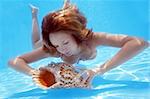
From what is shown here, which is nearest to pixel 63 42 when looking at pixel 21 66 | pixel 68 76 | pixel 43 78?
pixel 68 76

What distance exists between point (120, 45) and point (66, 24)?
0.47m

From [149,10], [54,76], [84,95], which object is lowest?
[84,95]

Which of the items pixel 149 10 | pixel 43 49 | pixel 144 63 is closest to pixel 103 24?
pixel 149 10

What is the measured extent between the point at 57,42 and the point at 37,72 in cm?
33

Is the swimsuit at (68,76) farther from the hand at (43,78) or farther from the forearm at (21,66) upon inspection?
the forearm at (21,66)

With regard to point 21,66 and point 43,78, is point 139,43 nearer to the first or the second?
point 43,78

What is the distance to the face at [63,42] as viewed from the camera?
2641 millimetres

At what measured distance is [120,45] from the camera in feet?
9.40

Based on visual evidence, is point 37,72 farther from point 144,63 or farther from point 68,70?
point 144,63

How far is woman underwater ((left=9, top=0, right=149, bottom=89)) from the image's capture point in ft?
8.68

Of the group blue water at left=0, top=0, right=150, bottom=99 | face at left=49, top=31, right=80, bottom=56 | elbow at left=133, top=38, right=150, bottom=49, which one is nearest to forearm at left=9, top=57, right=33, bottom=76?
blue water at left=0, top=0, right=150, bottom=99

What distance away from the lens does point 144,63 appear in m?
3.40

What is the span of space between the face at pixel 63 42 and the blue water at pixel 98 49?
11.4 inches

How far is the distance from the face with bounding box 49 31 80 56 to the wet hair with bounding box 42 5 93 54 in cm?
3
